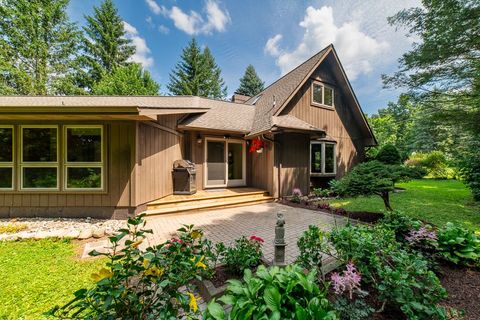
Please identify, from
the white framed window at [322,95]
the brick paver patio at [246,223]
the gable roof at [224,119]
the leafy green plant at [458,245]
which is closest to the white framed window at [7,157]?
the brick paver patio at [246,223]

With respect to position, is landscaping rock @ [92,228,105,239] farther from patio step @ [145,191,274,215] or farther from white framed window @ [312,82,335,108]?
white framed window @ [312,82,335,108]

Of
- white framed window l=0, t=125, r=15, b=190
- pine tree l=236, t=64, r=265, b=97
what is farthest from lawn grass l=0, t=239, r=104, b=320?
pine tree l=236, t=64, r=265, b=97

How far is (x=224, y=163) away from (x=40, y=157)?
602 cm

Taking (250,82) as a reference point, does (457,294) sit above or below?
below

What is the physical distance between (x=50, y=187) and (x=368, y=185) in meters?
8.56

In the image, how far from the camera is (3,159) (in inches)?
224

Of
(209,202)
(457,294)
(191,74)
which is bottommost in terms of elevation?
(457,294)

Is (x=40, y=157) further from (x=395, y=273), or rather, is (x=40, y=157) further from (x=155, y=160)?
(x=395, y=273)

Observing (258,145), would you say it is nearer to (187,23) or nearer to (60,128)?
(60,128)

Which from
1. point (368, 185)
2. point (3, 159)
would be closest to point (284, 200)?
point (368, 185)

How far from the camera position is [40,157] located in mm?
5715

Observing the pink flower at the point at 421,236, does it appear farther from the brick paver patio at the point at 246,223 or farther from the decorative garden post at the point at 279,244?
the decorative garden post at the point at 279,244

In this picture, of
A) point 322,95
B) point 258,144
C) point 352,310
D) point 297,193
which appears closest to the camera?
point 352,310

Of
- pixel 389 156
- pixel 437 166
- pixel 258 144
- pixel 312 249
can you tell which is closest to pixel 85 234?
pixel 312 249
